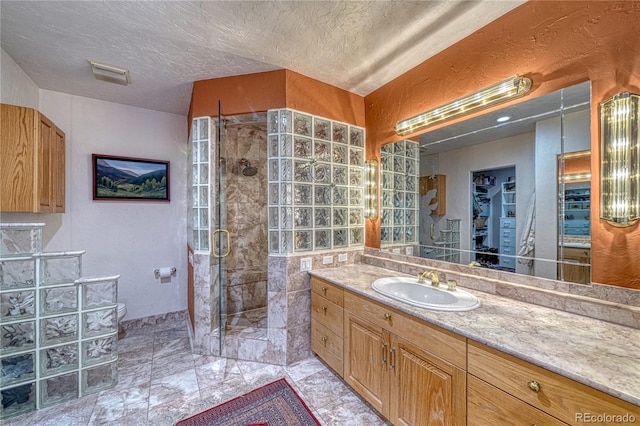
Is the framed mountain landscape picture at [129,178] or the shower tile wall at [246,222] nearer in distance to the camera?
the framed mountain landscape picture at [129,178]

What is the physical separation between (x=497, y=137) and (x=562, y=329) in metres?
1.15

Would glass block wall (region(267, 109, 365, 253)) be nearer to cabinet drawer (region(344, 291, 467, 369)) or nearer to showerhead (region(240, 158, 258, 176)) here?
cabinet drawer (region(344, 291, 467, 369))

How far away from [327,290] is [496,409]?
1198 mm

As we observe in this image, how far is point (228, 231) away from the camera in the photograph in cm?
269

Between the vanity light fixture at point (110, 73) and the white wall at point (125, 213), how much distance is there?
66 cm

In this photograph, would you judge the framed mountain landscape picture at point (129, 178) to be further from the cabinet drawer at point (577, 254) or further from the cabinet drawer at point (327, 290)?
the cabinet drawer at point (577, 254)

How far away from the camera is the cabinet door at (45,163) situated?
1.92 meters

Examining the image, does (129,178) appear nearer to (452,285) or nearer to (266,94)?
(266,94)

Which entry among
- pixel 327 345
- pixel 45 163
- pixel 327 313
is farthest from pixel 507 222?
pixel 45 163

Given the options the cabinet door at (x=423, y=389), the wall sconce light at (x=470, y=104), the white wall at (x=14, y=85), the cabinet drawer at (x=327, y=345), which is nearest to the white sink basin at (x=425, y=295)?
the cabinet door at (x=423, y=389)

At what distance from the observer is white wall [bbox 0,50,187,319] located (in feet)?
8.41

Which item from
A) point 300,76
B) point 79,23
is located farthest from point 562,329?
point 79,23

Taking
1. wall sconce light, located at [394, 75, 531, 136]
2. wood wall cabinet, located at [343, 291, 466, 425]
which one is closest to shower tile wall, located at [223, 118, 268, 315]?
wood wall cabinet, located at [343, 291, 466, 425]

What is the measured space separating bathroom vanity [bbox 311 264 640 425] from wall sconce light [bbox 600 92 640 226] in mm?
511
